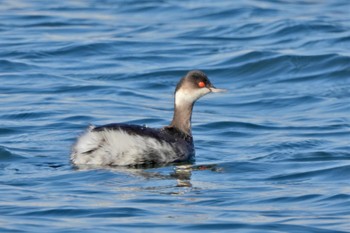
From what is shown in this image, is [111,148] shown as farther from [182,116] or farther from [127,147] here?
[182,116]

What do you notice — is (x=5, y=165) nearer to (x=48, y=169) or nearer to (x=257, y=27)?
(x=48, y=169)

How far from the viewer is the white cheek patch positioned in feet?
40.3

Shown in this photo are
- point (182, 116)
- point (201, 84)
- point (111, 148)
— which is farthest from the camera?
point (182, 116)

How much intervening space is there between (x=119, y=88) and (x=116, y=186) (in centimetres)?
589

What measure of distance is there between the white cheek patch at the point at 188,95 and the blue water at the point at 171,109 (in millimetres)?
561

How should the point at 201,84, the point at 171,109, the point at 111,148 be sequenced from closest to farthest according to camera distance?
the point at 111,148
the point at 201,84
the point at 171,109

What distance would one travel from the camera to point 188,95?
40.4ft

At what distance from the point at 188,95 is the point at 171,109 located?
111 inches

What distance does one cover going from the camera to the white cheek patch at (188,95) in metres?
12.3

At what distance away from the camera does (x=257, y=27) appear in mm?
20891

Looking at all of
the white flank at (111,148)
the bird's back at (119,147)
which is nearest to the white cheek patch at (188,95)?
the bird's back at (119,147)

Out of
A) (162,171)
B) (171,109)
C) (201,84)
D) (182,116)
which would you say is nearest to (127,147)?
(162,171)

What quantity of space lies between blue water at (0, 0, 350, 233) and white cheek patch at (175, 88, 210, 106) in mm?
561

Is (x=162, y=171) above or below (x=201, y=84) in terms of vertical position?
below
